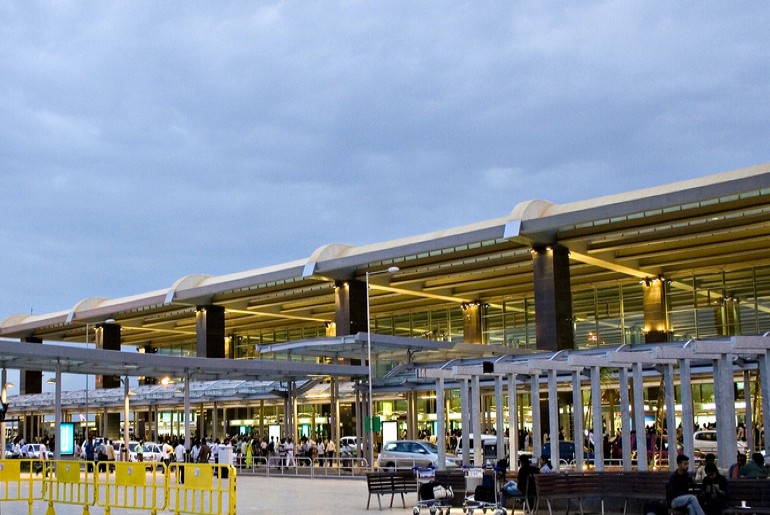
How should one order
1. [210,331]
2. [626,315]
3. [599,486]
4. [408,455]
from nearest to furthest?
A: [599,486], [408,455], [626,315], [210,331]

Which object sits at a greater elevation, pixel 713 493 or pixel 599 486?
pixel 713 493

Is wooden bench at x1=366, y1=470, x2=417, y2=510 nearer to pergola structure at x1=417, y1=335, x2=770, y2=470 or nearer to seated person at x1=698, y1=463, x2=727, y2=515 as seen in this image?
pergola structure at x1=417, y1=335, x2=770, y2=470

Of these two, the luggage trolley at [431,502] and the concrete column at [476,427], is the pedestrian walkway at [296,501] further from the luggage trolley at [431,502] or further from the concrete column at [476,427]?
the concrete column at [476,427]

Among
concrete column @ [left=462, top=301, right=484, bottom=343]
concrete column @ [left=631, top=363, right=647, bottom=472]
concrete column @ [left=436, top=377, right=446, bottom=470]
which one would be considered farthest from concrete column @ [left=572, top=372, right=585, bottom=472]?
concrete column @ [left=462, top=301, right=484, bottom=343]

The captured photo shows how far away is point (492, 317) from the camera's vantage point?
59688mm

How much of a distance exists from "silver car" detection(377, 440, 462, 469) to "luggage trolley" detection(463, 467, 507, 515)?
41.3 ft

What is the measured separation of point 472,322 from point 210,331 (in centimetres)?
1575

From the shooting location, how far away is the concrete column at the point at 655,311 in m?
49.3

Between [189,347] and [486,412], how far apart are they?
1561 inches

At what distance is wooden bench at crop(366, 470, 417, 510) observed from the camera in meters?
21.4

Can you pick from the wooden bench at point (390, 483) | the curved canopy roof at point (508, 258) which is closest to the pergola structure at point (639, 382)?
the wooden bench at point (390, 483)

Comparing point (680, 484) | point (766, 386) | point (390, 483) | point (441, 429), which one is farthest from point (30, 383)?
point (680, 484)

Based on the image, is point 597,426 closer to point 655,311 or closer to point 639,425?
point 639,425

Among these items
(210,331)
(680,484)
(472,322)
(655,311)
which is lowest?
(680,484)
